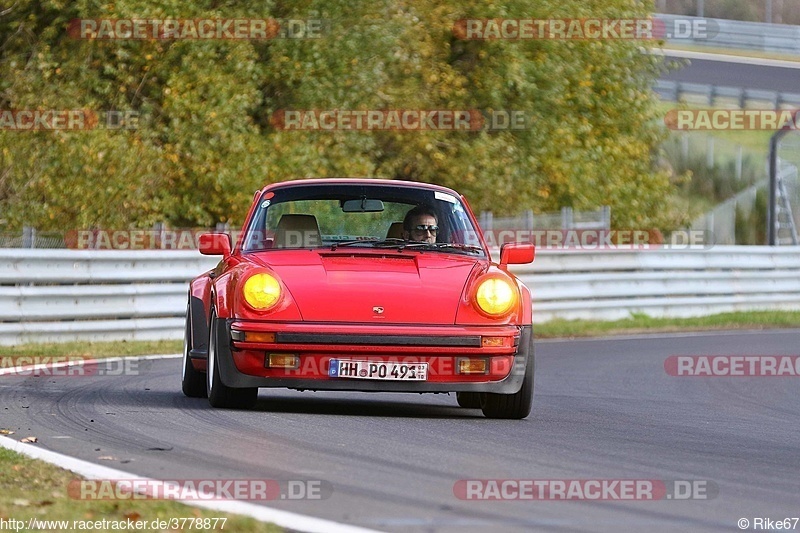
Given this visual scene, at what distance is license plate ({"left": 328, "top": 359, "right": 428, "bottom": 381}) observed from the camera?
837cm

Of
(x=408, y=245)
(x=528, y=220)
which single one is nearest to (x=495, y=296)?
(x=408, y=245)

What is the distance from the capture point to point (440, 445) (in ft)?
24.4

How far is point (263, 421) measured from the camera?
8.23 meters

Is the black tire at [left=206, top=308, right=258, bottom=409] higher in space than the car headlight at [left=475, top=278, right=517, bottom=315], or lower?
lower

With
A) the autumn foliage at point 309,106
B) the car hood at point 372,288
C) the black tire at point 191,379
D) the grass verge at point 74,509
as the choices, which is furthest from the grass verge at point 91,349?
the grass verge at point 74,509

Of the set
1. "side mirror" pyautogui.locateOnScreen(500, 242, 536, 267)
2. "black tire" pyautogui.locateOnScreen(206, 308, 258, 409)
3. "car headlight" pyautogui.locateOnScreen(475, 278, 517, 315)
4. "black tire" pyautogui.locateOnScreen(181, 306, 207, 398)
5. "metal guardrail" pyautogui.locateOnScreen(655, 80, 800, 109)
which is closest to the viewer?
"car headlight" pyautogui.locateOnScreen(475, 278, 517, 315)

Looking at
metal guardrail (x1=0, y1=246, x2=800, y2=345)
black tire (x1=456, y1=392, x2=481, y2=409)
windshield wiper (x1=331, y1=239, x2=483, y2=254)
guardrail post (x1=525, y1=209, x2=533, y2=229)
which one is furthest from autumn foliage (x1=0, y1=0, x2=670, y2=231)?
windshield wiper (x1=331, y1=239, x2=483, y2=254)

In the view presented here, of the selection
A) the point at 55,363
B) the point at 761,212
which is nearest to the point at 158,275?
the point at 55,363

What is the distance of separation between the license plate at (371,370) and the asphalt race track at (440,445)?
26 cm

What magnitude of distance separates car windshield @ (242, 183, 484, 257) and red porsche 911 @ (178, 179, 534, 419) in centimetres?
4

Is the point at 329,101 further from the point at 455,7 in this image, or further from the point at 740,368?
Result: the point at 740,368

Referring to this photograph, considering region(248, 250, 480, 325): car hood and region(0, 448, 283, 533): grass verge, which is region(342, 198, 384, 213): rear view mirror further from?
region(0, 448, 283, 533): grass verge

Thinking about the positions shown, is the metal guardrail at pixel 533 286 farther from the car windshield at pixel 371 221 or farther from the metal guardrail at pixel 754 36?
the metal guardrail at pixel 754 36

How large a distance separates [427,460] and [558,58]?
23.9 metres
